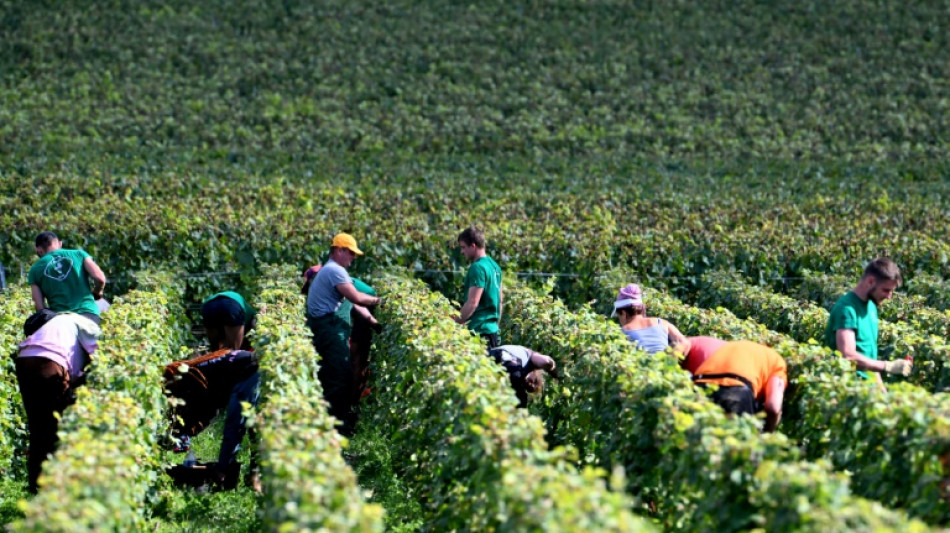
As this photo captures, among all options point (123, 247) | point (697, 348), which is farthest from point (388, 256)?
point (697, 348)

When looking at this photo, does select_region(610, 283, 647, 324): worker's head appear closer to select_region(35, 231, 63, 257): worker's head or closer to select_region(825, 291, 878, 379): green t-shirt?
select_region(825, 291, 878, 379): green t-shirt

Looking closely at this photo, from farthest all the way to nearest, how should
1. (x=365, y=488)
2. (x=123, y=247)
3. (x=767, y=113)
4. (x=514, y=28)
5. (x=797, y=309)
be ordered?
(x=514, y=28), (x=767, y=113), (x=123, y=247), (x=797, y=309), (x=365, y=488)

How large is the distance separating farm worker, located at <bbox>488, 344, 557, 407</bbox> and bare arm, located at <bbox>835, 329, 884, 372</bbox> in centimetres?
247

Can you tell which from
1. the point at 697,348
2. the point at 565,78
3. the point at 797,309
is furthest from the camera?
the point at 565,78

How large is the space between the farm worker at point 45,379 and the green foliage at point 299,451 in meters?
1.42

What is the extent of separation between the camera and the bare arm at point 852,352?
27.3 feet

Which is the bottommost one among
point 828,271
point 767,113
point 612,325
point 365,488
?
point 767,113

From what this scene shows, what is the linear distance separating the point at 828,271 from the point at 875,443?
12384 mm

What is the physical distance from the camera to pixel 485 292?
11.1m

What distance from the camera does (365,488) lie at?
9797 mm

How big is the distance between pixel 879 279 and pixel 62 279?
6.97 m

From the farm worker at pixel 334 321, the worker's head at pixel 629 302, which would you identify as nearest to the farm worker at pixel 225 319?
the farm worker at pixel 334 321

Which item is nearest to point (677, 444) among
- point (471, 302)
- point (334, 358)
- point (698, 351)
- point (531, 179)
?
point (698, 351)

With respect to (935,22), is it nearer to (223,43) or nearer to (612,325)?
(223,43)
